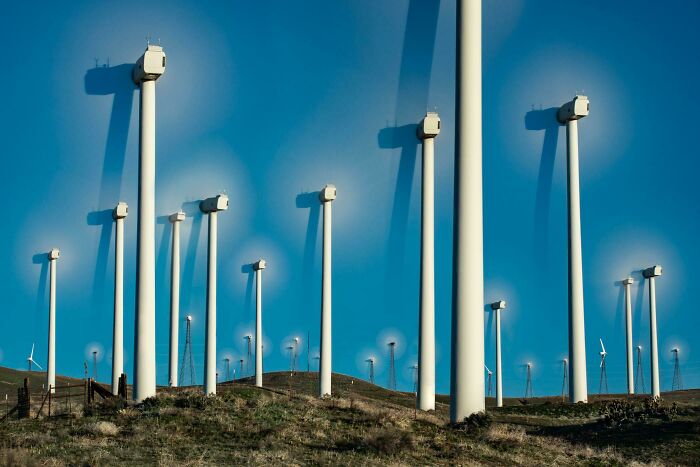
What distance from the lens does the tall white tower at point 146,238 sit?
64250mm

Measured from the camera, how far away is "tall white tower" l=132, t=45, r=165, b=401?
64250mm

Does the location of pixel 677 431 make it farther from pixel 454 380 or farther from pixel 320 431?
pixel 320 431

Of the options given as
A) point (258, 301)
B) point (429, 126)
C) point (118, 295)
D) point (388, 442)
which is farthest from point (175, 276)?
point (388, 442)

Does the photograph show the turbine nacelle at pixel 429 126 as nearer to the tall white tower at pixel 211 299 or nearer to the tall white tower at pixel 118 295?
the tall white tower at pixel 211 299

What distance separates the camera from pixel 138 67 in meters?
68.3

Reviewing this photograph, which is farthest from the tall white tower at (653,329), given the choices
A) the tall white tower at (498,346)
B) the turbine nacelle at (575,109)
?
the turbine nacelle at (575,109)

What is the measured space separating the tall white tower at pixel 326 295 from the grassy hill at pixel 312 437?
112 ft

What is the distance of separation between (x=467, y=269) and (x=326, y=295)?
48431 mm

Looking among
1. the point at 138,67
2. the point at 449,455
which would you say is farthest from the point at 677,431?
the point at 138,67

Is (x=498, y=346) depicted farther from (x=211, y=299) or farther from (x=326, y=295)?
(x=211, y=299)

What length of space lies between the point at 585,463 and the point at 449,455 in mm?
6467

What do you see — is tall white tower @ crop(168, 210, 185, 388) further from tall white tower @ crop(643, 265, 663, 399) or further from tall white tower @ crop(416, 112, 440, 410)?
tall white tower @ crop(643, 265, 663, 399)

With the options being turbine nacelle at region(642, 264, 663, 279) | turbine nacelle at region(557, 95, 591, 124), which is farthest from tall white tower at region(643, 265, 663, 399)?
turbine nacelle at region(557, 95, 591, 124)

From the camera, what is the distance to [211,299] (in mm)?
88250
